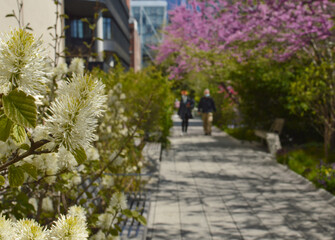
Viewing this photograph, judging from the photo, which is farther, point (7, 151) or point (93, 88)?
point (7, 151)

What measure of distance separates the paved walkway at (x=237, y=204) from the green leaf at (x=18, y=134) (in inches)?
179

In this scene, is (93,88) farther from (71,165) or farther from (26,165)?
(71,165)

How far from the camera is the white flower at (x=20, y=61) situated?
1.16 metres

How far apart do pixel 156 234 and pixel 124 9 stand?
48267 millimetres

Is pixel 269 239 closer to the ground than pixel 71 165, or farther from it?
closer to the ground

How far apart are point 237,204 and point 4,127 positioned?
21.1 ft

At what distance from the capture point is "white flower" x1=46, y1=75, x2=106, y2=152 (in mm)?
1188

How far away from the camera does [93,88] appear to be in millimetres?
1233

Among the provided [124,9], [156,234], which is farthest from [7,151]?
[124,9]

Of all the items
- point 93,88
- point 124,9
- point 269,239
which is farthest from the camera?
point 124,9

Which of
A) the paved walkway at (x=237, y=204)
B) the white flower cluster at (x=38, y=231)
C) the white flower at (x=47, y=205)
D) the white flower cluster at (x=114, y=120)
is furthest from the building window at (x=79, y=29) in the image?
the white flower cluster at (x=38, y=231)

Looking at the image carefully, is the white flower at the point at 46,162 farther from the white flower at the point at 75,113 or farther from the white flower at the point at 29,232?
the white flower at the point at 75,113

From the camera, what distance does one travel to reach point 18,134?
1294mm

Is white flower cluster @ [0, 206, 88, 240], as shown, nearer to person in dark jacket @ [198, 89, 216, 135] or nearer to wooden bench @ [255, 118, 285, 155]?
wooden bench @ [255, 118, 285, 155]
